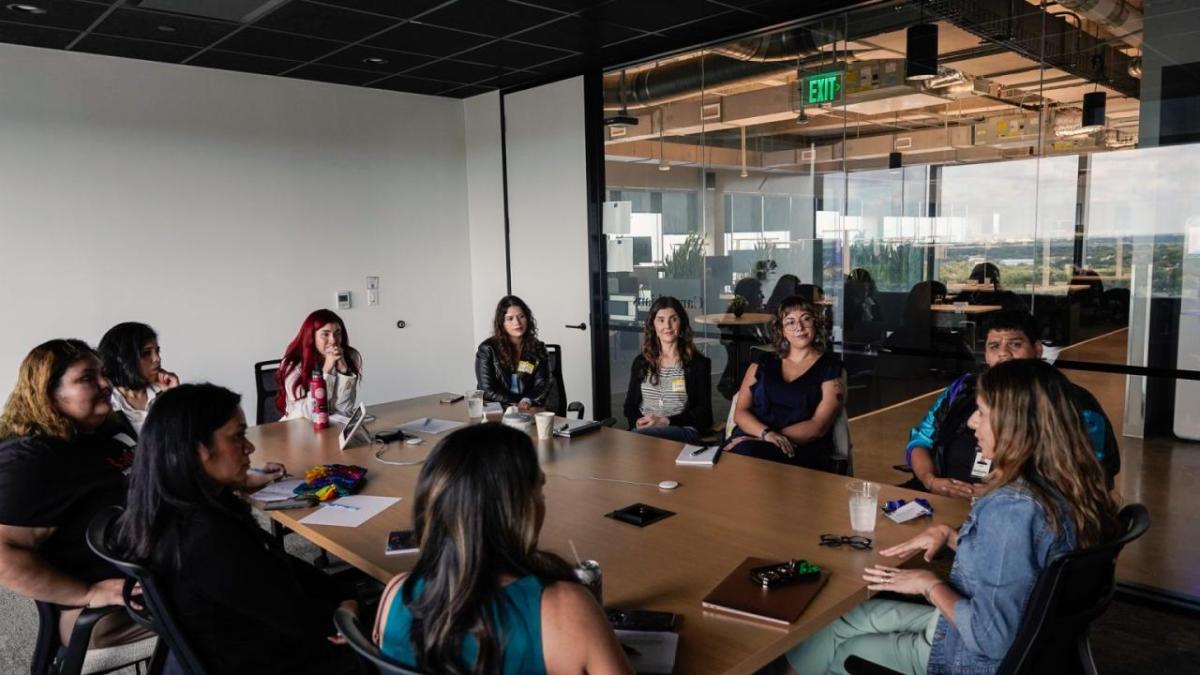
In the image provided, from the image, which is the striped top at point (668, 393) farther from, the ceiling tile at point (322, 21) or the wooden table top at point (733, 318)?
the ceiling tile at point (322, 21)

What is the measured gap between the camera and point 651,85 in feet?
17.9

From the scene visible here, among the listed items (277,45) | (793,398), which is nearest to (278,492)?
(793,398)

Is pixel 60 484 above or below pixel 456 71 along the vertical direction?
below

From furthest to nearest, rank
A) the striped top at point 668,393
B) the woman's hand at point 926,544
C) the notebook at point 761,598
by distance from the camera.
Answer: the striped top at point 668,393, the woman's hand at point 926,544, the notebook at point 761,598

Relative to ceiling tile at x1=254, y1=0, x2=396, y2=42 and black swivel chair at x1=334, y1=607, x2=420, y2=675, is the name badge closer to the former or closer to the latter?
black swivel chair at x1=334, y1=607, x2=420, y2=675

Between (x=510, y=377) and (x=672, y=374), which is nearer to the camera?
(x=672, y=374)

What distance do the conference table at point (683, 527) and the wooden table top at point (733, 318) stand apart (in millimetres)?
2021

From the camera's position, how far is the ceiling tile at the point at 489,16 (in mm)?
4164

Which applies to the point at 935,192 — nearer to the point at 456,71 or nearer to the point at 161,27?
the point at 456,71

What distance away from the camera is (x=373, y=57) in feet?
17.1

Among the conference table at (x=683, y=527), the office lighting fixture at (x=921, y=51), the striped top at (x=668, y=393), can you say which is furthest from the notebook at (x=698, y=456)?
the office lighting fixture at (x=921, y=51)

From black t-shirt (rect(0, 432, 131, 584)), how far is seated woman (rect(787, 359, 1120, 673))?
2109mm

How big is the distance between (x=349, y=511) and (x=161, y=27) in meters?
3.30

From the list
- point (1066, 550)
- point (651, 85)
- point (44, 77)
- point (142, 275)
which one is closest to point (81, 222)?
point (142, 275)
